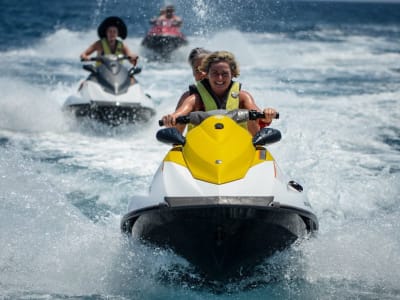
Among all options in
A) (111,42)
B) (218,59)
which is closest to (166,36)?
(111,42)

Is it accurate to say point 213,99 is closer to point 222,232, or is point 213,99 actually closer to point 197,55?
point 197,55

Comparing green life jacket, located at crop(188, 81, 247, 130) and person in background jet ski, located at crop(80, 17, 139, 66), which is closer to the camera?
green life jacket, located at crop(188, 81, 247, 130)

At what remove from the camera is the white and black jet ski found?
30.9ft

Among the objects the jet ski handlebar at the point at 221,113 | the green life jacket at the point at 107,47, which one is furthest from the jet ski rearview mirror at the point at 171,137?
the green life jacket at the point at 107,47

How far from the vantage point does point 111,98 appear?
9.44 meters

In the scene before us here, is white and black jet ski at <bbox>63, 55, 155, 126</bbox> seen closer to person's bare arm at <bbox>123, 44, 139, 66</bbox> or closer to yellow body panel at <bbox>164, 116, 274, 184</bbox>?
person's bare arm at <bbox>123, 44, 139, 66</bbox>

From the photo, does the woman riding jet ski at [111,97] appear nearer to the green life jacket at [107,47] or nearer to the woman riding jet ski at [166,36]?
the green life jacket at [107,47]

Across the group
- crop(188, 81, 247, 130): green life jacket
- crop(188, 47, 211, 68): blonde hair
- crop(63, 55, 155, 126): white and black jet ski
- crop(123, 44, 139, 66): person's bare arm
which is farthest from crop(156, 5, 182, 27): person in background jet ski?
crop(188, 81, 247, 130): green life jacket

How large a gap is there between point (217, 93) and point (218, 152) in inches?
33.2

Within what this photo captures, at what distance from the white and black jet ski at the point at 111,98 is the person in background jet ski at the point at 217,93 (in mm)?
4639

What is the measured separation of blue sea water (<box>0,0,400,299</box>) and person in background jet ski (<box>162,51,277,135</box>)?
1.03m

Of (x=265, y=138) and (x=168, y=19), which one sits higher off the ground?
(x=265, y=138)

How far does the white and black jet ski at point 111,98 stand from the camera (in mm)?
9422

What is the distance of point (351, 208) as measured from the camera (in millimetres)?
6238
